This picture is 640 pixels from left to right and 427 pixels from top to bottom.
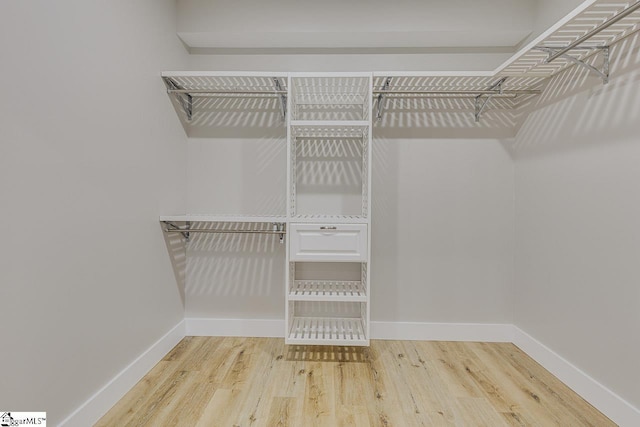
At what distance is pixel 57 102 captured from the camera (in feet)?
4.23

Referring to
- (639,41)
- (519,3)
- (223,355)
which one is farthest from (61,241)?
(519,3)

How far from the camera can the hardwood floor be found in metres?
1.55

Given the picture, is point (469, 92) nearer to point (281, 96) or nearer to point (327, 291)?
point (281, 96)

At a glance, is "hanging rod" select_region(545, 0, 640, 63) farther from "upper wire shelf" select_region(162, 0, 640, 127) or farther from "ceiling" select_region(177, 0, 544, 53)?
"ceiling" select_region(177, 0, 544, 53)

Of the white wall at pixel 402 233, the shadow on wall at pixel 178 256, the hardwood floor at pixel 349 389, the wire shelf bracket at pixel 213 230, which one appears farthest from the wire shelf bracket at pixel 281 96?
the hardwood floor at pixel 349 389

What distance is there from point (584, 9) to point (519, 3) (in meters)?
1.15

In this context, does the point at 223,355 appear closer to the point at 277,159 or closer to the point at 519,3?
the point at 277,159

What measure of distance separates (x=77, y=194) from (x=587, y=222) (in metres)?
2.41

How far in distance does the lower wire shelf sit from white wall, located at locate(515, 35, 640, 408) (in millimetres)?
1137

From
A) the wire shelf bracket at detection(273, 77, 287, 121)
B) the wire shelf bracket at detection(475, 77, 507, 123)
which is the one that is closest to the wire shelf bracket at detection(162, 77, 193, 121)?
the wire shelf bracket at detection(273, 77, 287, 121)

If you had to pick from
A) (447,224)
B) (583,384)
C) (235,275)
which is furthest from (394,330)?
(235,275)

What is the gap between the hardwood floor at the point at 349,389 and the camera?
155cm

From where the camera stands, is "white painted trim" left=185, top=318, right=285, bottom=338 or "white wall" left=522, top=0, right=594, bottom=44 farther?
"white painted trim" left=185, top=318, right=285, bottom=338

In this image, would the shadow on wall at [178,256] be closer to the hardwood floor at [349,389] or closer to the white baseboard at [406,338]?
the white baseboard at [406,338]
